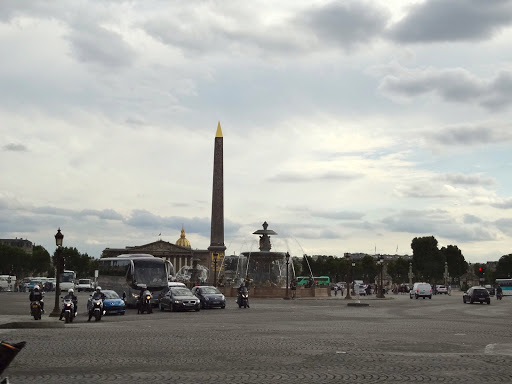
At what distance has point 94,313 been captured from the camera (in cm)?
3162

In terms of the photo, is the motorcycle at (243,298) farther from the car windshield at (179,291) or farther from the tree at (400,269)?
the tree at (400,269)

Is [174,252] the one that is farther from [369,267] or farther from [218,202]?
[218,202]

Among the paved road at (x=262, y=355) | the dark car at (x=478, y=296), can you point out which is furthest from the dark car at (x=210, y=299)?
the dark car at (x=478, y=296)

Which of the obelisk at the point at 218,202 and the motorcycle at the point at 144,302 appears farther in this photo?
the obelisk at the point at 218,202

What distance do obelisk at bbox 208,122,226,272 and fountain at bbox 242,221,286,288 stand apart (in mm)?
4974

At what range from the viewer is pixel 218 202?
81.4 m

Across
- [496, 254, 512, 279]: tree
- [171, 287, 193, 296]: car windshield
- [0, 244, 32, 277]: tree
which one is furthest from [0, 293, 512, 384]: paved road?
[496, 254, 512, 279]: tree

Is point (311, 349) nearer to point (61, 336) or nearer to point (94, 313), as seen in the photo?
point (61, 336)

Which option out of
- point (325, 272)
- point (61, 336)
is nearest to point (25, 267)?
point (325, 272)

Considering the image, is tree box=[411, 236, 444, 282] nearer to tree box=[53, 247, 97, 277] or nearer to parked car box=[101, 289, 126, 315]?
Answer: tree box=[53, 247, 97, 277]

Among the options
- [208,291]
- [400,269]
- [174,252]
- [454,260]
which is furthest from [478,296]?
[174,252]

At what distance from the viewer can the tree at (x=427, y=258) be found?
13450 centimetres

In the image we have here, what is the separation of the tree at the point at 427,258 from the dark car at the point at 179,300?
99286 mm

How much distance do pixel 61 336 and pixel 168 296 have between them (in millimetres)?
20483
